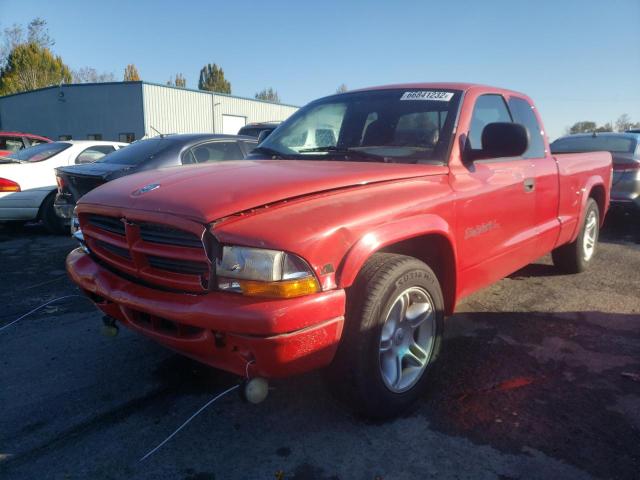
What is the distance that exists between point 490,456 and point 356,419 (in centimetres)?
68

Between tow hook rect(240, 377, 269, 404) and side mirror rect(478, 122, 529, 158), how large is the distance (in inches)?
81.3

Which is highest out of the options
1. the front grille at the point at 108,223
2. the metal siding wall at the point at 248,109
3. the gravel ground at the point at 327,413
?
the metal siding wall at the point at 248,109

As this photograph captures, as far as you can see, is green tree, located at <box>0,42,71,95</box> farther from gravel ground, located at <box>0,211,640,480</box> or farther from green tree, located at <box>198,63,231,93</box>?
gravel ground, located at <box>0,211,640,480</box>

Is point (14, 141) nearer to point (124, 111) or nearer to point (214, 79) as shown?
point (124, 111)

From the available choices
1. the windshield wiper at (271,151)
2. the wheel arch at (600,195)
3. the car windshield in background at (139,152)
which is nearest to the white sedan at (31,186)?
the car windshield in background at (139,152)

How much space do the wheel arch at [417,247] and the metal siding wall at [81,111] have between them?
86.7ft

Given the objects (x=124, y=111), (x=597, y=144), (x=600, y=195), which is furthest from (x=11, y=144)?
(x=124, y=111)

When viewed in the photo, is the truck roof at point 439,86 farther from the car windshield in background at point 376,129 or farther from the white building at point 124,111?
the white building at point 124,111

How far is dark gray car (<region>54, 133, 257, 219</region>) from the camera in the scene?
5844 mm

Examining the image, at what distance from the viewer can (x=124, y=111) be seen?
88.7 feet

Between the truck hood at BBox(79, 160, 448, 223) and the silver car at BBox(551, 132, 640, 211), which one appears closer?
the truck hood at BBox(79, 160, 448, 223)

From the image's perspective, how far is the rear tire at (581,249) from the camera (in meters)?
5.07

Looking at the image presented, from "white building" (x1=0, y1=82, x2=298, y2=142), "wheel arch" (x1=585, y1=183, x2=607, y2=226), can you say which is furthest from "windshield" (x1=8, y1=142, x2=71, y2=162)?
"white building" (x1=0, y1=82, x2=298, y2=142)

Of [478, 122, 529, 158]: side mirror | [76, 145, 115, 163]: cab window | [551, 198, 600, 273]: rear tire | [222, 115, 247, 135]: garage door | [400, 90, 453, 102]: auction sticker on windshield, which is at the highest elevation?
[222, 115, 247, 135]: garage door
